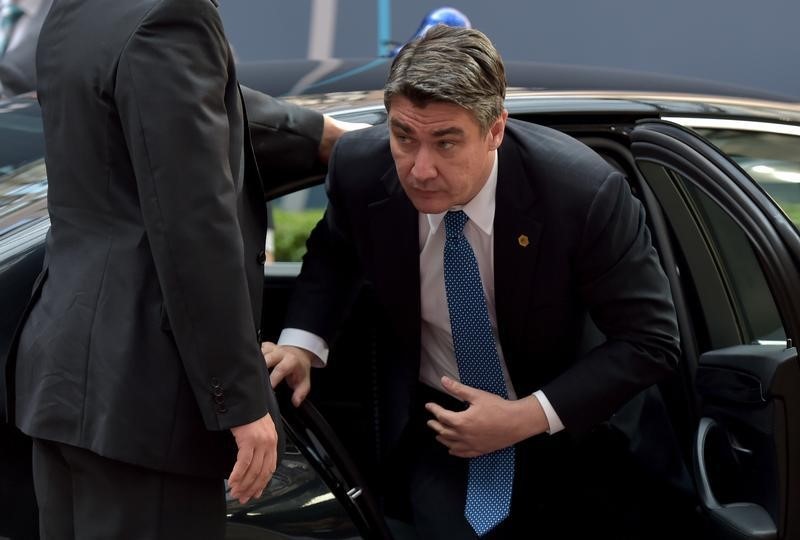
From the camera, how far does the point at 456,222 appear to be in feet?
7.64

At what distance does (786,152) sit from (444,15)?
5.09 feet

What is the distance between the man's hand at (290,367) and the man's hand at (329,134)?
382mm

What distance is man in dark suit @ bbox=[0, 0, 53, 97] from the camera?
14.0ft

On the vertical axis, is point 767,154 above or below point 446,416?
above

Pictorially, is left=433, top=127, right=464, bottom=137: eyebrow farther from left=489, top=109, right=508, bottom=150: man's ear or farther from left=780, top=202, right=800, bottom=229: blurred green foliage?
left=780, top=202, right=800, bottom=229: blurred green foliage

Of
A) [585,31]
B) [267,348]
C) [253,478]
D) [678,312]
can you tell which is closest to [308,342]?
[267,348]

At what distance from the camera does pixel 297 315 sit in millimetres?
2445

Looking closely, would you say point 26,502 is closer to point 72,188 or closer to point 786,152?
point 72,188

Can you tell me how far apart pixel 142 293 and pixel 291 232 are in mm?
4412

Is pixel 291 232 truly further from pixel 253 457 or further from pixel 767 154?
pixel 253 457

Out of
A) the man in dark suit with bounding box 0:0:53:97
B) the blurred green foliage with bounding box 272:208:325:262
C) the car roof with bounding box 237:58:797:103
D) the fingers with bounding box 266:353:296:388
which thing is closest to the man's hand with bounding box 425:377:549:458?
the fingers with bounding box 266:353:296:388

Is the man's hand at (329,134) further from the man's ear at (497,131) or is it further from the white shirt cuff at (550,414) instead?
the white shirt cuff at (550,414)

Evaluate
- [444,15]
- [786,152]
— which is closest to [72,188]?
[786,152]

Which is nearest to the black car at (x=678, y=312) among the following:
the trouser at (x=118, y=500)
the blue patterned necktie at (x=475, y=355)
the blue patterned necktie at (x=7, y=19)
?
the trouser at (x=118, y=500)
